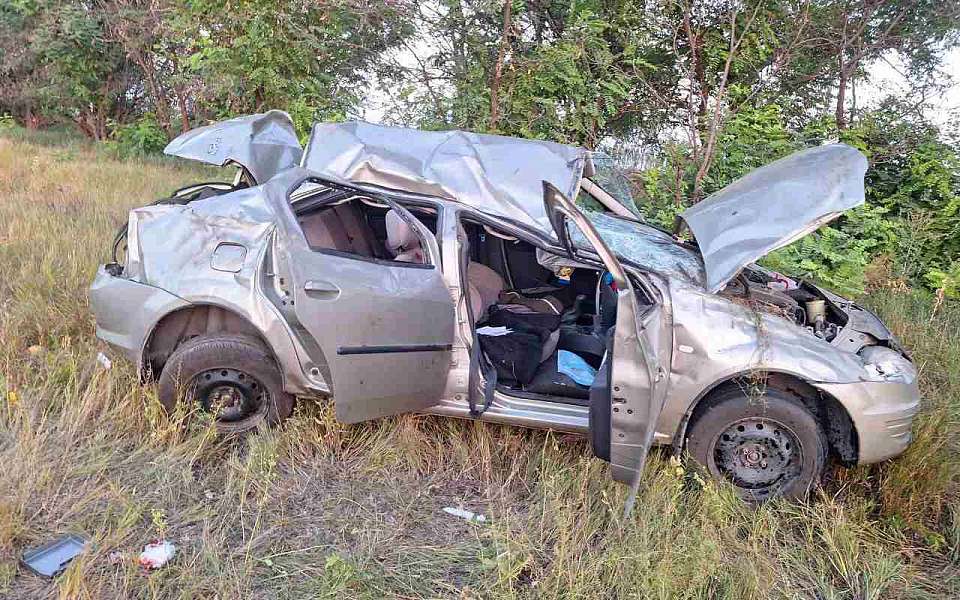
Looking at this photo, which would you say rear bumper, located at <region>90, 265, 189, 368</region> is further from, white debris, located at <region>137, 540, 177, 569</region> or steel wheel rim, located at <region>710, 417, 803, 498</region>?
steel wheel rim, located at <region>710, 417, 803, 498</region>

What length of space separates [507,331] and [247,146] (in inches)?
86.6

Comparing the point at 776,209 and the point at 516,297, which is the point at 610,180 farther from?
the point at 776,209

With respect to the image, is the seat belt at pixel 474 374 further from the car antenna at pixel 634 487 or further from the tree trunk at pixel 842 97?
the tree trunk at pixel 842 97

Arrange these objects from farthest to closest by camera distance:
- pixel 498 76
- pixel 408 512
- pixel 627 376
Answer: pixel 498 76, pixel 408 512, pixel 627 376

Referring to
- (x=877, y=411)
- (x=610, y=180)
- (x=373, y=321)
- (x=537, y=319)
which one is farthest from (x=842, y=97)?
(x=373, y=321)

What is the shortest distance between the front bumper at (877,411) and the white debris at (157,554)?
2.97 meters

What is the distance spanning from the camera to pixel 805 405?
309cm

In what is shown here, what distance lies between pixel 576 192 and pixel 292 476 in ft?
7.24

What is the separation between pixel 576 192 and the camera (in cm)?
364

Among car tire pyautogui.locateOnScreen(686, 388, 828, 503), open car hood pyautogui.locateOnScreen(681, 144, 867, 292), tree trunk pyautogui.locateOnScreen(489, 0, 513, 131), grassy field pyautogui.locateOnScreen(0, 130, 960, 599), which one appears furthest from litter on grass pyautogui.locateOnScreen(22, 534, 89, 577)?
tree trunk pyautogui.locateOnScreen(489, 0, 513, 131)

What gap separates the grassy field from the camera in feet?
8.34

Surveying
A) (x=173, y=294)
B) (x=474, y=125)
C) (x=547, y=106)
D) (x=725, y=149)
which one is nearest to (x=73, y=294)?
(x=173, y=294)

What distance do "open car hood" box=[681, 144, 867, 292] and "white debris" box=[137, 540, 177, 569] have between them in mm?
2634

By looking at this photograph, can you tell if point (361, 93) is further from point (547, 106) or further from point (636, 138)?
point (636, 138)
